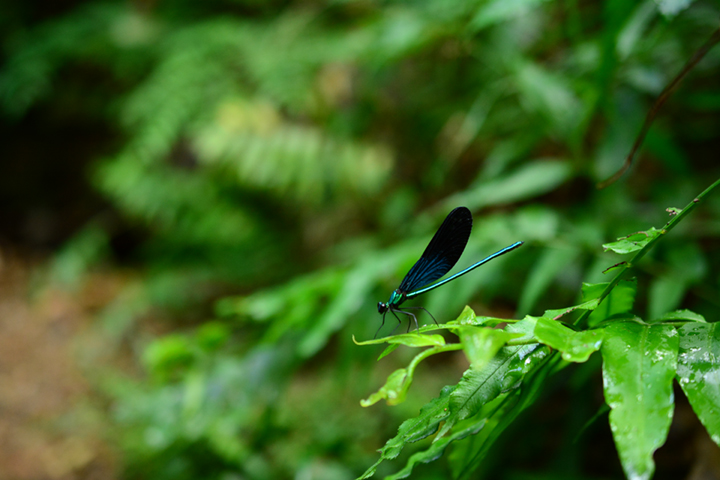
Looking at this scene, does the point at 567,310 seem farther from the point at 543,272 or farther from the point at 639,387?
the point at 543,272

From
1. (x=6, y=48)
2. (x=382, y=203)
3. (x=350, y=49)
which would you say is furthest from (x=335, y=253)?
(x=6, y=48)

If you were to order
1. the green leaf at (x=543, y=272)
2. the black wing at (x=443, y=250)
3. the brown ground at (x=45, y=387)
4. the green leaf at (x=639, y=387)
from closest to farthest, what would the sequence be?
the green leaf at (x=639, y=387) < the black wing at (x=443, y=250) < the green leaf at (x=543, y=272) < the brown ground at (x=45, y=387)

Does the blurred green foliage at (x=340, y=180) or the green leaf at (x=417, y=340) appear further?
the blurred green foliage at (x=340, y=180)

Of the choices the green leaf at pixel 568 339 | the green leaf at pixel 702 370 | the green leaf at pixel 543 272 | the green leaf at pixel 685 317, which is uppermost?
the green leaf at pixel 568 339

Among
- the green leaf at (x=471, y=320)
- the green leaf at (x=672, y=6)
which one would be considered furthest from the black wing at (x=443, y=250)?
the green leaf at (x=672, y=6)

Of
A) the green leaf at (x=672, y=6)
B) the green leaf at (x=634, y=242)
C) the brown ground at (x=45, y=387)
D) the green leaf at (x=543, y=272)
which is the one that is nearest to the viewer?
the green leaf at (x=634, y=242)

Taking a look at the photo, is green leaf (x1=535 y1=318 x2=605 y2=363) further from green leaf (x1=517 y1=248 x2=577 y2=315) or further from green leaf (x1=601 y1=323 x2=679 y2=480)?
green leaf (x1=517 y1=248 x2=577 y2=315)

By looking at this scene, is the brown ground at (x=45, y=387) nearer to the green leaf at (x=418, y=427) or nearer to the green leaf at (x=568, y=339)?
the green leaf at (x=418, y=427)
